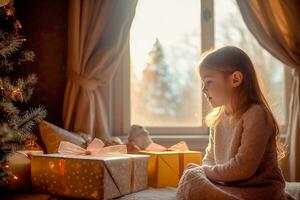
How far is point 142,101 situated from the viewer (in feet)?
8.97

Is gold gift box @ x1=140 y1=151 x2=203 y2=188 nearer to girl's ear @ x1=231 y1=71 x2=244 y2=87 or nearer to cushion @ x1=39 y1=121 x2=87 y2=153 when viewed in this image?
cushion @ x1=39 y1=121 x2=87 y2=153

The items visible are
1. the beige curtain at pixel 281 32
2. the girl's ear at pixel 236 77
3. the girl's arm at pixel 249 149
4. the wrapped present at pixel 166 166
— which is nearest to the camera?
the girl's arm at pixel 249 149

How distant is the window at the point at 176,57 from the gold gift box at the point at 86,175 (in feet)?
3.28

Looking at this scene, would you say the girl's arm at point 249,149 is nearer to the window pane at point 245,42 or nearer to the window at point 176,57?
the window at point 176,57

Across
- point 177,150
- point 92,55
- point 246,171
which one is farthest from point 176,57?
point 246,171

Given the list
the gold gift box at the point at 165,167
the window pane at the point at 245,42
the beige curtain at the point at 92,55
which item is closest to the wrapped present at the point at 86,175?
the gold gift box at the point at 165,167

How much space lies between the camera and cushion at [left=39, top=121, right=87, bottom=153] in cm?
205

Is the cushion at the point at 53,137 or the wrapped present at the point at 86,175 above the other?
the cushion at the point at 53,137

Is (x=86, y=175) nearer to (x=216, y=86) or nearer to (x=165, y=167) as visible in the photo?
(x=165, y=167)

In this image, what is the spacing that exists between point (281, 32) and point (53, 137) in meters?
1.55

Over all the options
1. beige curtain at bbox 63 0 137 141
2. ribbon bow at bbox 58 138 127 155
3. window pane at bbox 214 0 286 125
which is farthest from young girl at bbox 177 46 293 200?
window pane at bbox 214 0 286 125

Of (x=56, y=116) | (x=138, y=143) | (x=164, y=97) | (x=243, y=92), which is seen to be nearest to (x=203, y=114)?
(x=164, y=97)

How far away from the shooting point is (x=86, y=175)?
5.10ft

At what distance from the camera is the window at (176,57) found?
2.72 metres
